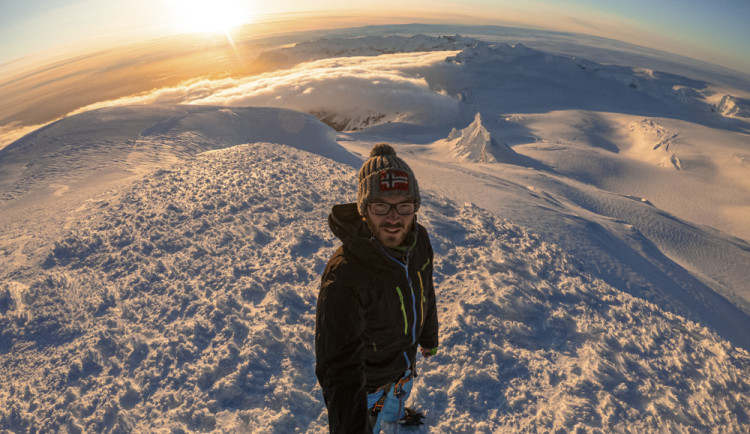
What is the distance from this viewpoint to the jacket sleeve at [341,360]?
134 cm

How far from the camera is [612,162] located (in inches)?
742

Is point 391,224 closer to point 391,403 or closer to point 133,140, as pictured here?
point 391,403

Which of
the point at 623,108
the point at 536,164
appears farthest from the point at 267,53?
the point at 536,164

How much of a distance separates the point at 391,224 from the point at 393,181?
20 cm

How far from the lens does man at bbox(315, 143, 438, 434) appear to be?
4.50 feet

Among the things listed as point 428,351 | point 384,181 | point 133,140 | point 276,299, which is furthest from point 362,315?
point 133,140

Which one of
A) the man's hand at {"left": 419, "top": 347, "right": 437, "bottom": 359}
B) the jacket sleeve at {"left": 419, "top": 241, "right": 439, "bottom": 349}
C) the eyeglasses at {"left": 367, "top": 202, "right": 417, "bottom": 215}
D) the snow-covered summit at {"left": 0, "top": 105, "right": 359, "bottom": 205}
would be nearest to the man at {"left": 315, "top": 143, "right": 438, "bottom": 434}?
the eyeglasses at {"left": 367, "top": 202, "right": 417, "bottom": 215}

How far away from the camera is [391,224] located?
158 centimetres

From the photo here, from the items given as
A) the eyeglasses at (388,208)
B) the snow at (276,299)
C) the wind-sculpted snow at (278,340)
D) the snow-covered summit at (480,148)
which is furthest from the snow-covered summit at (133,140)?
the snow-covered summit at (480,148)

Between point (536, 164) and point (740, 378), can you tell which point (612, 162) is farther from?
point (740, 378)

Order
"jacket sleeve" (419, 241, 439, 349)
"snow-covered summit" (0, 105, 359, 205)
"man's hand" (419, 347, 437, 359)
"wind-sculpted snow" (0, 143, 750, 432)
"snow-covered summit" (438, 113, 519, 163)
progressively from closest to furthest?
"jacket sleeve" (419, 241, 439, 349) < "man's hand" (419, 347, 437, 359) < "wind-sculpted snow" (0, 143, 750, 432) < "snow-covered summit" (0, 105, 359, 205) < "snow-covered summit" (438, 113, 519, 163)

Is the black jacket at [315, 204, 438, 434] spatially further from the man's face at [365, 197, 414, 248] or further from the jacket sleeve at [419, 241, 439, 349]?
the jacket sleeve at [419, 241, 439, 349]

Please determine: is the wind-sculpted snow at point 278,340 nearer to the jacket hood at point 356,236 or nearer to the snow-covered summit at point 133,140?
the jacket hood at point 356,236

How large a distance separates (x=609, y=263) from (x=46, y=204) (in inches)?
325
